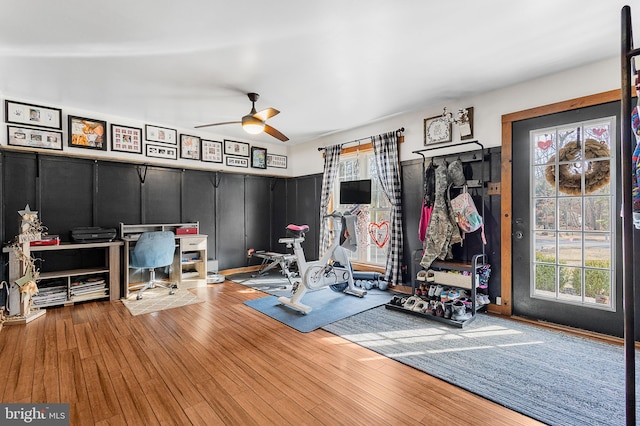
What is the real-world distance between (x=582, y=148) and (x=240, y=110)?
13.4 ft

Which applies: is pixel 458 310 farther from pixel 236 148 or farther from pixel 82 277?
pixel 82 277

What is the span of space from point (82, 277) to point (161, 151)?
2193mm

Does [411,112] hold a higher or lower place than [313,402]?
higher

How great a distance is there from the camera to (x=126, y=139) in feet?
14.9

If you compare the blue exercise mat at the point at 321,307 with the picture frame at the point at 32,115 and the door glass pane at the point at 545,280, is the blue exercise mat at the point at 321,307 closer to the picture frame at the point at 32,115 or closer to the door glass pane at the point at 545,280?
the door glass pane at the point at 545,280

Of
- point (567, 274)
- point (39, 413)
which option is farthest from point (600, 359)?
point (39, 413)

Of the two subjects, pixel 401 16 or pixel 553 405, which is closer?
pixel 553 405

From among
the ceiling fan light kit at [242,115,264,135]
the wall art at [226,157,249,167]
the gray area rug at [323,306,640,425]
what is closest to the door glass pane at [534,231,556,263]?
the gray area rug at [323,306,640,425]

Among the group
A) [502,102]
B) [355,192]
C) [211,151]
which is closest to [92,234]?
[211,151]

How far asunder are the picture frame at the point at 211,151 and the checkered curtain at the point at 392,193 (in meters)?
3.00

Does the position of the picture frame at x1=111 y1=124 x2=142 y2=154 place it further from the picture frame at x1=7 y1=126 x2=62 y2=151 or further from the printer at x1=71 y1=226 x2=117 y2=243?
the printer at x1=71 y1=226 x2=117 y2=243

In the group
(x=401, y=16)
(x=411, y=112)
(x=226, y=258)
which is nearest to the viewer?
(x=401, y=16)

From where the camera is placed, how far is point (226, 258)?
575cm

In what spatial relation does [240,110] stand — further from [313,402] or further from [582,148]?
[582,148]
